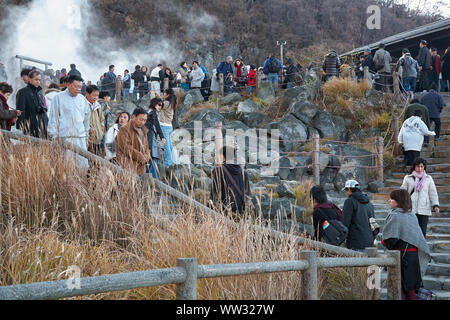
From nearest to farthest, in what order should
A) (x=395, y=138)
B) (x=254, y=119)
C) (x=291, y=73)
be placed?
(x=395, y=138) < (x=254, y=119) < (x=291, y=73)

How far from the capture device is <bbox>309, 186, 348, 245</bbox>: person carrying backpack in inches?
198

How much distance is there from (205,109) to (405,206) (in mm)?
11921

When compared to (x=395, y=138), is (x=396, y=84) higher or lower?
higher

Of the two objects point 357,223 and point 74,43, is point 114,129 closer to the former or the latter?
point 357,223

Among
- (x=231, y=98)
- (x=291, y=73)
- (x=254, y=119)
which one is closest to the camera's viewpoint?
(x=254, y=119)

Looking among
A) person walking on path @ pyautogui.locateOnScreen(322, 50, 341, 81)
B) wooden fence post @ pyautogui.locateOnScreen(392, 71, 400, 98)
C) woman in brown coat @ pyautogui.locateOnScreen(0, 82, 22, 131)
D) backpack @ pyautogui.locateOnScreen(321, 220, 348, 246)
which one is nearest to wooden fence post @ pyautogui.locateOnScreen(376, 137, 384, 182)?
wooden fence post @ pyautogui.locateOnScreen(392, 71, 400, 98)

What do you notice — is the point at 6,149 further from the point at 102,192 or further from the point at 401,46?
the point at 401,46

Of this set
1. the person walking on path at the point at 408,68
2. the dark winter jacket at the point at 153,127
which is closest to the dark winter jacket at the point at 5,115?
the dark winter jacket at the point at 153,127

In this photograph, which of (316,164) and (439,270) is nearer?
(439,270)

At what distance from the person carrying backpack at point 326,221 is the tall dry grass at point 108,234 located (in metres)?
0.62

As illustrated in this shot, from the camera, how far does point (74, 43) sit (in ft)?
123

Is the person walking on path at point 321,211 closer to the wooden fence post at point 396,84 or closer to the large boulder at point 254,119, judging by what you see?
the large boulder at point 254,119

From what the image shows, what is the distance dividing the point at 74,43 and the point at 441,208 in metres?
33.0

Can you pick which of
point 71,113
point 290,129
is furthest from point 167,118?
point 290,129
